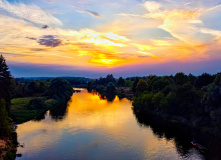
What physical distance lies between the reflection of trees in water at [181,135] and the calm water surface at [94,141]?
33.9 inches

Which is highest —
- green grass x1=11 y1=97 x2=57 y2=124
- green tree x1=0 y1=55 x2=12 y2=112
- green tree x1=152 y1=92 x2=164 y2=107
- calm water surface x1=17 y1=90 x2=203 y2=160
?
green tree x1=0 y1=55 x2=12 y2=112

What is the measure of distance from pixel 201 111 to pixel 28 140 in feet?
171

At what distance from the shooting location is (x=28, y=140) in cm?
5328

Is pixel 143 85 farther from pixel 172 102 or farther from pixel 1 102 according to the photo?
pixel 1 102

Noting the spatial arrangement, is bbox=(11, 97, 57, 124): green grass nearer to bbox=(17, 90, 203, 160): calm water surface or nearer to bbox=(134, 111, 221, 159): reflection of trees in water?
bbox=(17, 90, 203, 160): calm water surface

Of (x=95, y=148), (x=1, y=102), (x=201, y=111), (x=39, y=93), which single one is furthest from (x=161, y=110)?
(x=39, y=93)

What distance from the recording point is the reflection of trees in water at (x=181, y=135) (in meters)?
48.0

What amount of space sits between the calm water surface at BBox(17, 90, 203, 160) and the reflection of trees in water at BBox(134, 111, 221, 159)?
33.9 inches

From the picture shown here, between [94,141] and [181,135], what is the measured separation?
26269 millimetres

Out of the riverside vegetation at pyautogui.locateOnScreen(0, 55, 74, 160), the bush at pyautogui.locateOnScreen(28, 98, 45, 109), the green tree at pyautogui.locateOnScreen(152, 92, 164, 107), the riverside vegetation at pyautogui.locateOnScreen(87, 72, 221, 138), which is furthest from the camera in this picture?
the bush at pyautogui.locateOnScreen(28, 98, 45, 109)

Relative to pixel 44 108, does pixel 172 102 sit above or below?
above

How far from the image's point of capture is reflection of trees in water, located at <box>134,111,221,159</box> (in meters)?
48.0

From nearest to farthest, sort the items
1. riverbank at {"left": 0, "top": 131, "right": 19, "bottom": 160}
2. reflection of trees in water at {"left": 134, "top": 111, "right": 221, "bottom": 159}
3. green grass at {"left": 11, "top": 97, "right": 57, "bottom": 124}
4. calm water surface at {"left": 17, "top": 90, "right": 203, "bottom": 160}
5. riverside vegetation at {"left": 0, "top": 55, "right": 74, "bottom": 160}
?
riverbank at {"left": 0, "top": 131, "right": 19, "bottom": 160}
calm water surface at {"left": 17, "top": 90, "right": 203, "bottom": 160}
riverside vegetation at {"left": 0, "top": 55, "right": 74, "bottom": 160}
reflection of trees in water at {"left": 134, "top": 111, "right": 221, "bottom": 159}
green grass at {"left": 11, "top": 97, "right": 57, "bottom": 124}

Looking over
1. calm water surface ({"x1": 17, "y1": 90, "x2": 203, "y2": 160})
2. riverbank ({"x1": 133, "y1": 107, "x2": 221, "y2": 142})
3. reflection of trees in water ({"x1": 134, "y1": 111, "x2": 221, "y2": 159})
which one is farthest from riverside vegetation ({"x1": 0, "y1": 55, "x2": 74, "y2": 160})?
riverbank ({"x1": 133, "y1": 107, "x2": 221, "y2": 142})
